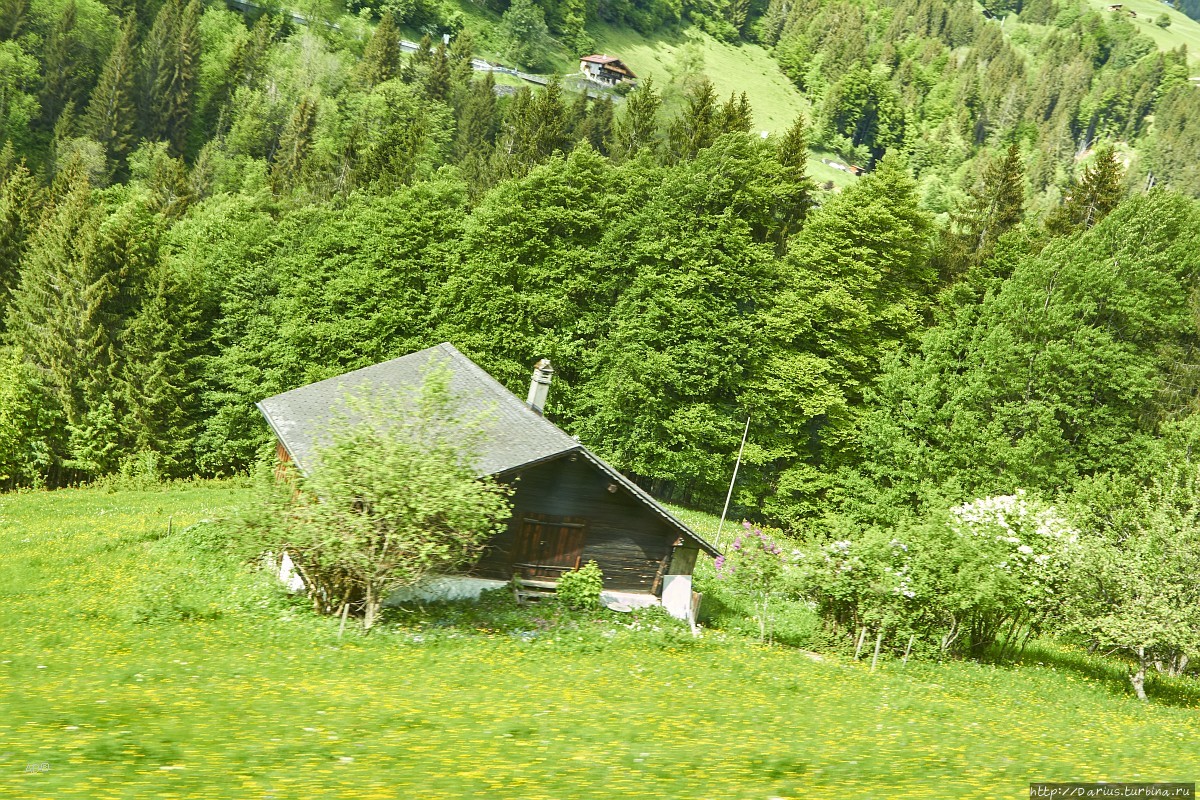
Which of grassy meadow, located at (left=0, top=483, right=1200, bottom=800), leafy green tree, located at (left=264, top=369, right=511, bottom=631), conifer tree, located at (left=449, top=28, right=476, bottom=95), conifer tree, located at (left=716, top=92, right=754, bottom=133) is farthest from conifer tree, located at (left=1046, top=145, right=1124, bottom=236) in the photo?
conifer tree, located at (left=449, top=28, right=476, bottom=95)

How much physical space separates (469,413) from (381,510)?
4103 millimetres

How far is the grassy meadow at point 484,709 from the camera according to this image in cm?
823

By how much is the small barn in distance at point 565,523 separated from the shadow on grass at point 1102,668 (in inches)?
388

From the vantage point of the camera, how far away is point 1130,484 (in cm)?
3117

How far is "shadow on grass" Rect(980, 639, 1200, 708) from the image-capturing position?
65.4 feet

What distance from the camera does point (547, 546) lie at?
25484 mm

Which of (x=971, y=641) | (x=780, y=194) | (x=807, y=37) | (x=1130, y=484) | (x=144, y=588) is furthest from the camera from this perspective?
(x=807, y=37)

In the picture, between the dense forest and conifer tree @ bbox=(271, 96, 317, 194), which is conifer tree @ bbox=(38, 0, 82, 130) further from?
the dense forest

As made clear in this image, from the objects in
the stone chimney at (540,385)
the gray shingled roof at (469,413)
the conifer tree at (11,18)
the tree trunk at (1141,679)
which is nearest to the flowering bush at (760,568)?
the gray shingled roof at (469,413)

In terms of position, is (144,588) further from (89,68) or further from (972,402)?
(89,68)

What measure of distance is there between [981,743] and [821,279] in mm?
31906

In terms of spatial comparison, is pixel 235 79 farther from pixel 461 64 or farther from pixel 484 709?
pixel 484 709

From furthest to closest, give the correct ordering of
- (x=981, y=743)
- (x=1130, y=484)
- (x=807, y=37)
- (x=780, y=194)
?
1. (x=807, y=37)
2. (x=780, y=194)
3. (x=1130, y=484)
4. (x=981, y=743)

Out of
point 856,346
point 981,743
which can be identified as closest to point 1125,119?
point 856,346
